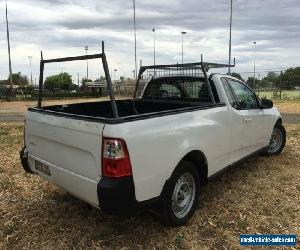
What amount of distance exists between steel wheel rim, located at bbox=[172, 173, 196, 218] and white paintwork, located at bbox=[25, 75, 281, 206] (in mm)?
342

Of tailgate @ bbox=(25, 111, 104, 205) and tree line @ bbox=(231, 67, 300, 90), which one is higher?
tree line @ bbox=(231, 67, 300, 90)

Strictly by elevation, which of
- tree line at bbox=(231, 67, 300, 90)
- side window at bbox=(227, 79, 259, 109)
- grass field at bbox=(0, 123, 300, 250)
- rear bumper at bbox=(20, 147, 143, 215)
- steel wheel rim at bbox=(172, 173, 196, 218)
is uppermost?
tree line at bbox=(231, 67, 300, 90)

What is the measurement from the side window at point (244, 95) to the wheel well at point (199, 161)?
1.42 metres

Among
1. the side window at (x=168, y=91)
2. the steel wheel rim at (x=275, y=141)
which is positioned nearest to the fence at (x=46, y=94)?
the steel wheel rim at (x=275, y=141)

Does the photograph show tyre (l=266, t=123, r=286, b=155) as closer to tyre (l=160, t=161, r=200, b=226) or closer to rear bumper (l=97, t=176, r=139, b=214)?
tyre (l=160, t=161, r=200, b=226)

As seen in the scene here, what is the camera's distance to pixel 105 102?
5.83m

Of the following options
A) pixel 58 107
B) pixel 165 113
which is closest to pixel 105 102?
pixel 58 107

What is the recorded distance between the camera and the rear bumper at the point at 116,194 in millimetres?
3486

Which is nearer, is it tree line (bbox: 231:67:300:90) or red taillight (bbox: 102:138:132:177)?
red taillight (bbox: 102:138:132:177)

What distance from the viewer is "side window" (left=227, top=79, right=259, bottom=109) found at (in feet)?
19.0

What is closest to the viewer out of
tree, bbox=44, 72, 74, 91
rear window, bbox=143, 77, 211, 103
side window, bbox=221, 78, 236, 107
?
side window, bbox=221, 78, 236, 107

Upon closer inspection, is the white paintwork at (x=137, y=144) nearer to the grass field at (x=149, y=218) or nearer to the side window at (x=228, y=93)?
the side window at (x=228, y=93)

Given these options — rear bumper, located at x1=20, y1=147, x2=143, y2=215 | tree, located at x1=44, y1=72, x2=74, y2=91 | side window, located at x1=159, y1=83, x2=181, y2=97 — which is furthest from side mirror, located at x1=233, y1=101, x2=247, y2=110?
tree, located at x1=44, y1=72, x2=74, y2=91

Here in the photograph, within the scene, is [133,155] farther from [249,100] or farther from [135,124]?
[249,100]
